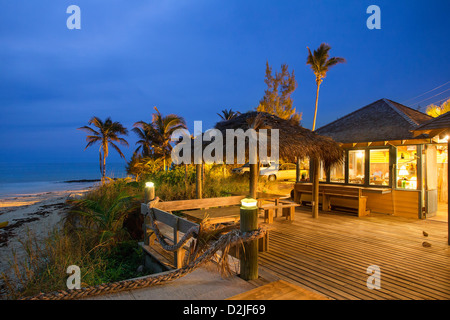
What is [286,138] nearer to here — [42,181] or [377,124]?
[377,124]

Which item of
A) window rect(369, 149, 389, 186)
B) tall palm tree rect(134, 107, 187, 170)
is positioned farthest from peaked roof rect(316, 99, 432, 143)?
tall palm tree rect(134, 107, 187, 170)

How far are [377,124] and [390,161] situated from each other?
137cm

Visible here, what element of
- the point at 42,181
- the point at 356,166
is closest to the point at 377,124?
the point at 356,166

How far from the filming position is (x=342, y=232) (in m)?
6.00

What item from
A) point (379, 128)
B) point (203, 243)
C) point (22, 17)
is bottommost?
point (203, 243)

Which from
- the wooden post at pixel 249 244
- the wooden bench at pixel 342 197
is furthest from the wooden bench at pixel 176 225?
the wooden bench at pixel 342 197

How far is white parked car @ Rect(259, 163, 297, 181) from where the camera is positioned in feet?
58.6

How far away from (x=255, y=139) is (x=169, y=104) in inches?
7419

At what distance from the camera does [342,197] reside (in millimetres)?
8461

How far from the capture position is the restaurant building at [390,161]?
7523 mm

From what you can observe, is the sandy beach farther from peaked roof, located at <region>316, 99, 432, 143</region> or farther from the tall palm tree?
peaked roof, located at <region>316, 99, 432, 143</region>

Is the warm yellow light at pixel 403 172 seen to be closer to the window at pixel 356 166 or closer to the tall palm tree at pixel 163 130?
the window at pixel 356 166

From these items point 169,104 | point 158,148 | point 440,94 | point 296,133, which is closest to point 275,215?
point 296,133

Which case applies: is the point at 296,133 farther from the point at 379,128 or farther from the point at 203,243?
the point at 203,243
